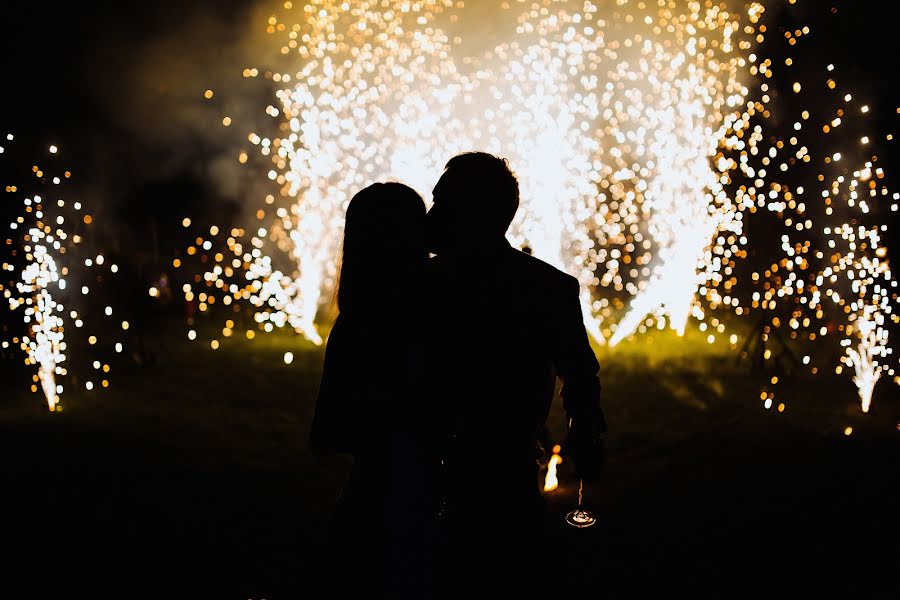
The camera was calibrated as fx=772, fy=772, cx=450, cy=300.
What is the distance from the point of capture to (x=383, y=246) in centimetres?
178

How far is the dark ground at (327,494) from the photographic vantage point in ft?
10.9

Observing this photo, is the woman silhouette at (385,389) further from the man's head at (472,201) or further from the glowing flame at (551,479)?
the glowing flame at (551,479)

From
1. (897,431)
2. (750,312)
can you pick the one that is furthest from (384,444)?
(750,312)

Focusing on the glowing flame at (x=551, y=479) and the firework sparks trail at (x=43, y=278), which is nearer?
the glowing flame at (x=551, y=479)

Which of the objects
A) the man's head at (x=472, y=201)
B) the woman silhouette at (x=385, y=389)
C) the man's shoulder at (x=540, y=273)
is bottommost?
the woman silhouette at (x=385, y=389)

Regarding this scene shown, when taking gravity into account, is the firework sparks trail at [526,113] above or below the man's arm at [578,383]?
above

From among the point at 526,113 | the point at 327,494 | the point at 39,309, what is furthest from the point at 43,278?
the point at 526,113

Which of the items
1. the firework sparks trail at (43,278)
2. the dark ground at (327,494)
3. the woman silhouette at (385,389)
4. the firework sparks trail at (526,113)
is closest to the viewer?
the woman silhouette at (385,389)

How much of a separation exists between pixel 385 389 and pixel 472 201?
520mm

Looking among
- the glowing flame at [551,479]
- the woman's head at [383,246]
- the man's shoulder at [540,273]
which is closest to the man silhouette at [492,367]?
the man's shoulder at [540,273]

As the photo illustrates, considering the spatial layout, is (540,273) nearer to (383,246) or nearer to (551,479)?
(383,246)

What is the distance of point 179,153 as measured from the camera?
9484mm

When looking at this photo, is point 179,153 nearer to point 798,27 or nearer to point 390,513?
point 798,27

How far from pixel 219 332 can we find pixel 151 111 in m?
2.97
